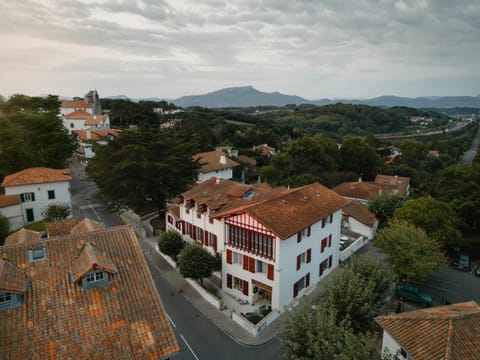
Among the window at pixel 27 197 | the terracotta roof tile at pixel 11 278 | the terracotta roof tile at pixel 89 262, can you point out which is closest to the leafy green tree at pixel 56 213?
the window at pixel 27 197

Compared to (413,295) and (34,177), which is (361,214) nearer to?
(413,295)

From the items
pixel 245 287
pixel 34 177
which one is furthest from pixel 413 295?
pixel 34 177

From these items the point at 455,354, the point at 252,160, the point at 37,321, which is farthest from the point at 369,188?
the point at 37,321

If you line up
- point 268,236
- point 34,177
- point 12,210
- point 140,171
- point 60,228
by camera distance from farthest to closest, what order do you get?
point 140,171 < point 34,177 < point 12,210 < point 60,228 < point 268,236

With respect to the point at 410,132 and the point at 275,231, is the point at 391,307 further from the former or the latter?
the point at 410,132

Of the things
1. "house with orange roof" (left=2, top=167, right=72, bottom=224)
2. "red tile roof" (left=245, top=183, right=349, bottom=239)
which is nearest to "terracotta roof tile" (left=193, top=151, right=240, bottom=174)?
"house with orange roof" (left=2, top=167, right=72, bottom=224)

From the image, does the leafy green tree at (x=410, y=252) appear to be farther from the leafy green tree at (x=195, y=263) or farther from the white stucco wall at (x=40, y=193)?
the white stucco wall at (x=40, y=193)
